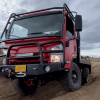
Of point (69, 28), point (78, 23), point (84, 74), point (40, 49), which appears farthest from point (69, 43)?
point (84, 74)

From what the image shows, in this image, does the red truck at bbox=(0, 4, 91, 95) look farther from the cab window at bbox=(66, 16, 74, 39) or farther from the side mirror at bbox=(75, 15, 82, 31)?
the cab window at bbox=(66, 16, 74, 39)

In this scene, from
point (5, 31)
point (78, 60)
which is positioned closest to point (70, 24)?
point (78, 60)

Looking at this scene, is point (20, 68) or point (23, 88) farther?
point (23, 88)

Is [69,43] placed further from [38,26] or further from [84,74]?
[84,74]

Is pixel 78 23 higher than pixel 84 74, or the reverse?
pixel 78 23

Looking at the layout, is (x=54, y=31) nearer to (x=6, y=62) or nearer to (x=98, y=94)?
(x=6, y=62)

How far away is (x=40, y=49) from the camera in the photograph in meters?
2.97

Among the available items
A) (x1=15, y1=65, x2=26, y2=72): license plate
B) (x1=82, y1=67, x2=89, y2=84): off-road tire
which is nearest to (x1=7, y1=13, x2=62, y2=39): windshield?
(x1=15, y1=65, x2=26, y2=72): license plate

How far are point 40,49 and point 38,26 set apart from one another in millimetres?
985

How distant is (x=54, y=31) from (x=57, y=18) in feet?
1.41

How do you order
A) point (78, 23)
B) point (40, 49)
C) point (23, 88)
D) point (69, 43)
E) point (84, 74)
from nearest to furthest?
point (40, 49)
point (78, 23)
point (69, 43)
point (23, 88)
point (84, 74)

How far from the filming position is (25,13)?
3980 millimetres

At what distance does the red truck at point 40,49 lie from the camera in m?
2.94

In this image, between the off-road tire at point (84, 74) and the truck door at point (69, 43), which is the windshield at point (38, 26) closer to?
the truck door at point (69, 43)
